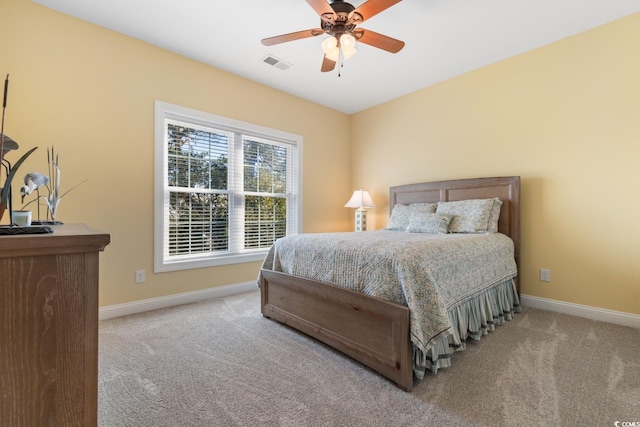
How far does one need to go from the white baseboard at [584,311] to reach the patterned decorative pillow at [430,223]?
1.10 metres

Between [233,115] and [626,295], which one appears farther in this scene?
[233,115]

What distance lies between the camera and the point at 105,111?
2598mm

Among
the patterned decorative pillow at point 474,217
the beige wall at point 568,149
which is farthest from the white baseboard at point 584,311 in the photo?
the patterned decorative pillow at point 474,217

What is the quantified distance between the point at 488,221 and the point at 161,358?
3065mm

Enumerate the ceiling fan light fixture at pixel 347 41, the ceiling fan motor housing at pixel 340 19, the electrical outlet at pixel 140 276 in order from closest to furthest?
1. the ceiling fan motor housing at pixel 340 19
2. the ceiling fan light fixture at pixel 347 41
3. the electrical outlet at pixel 140 276

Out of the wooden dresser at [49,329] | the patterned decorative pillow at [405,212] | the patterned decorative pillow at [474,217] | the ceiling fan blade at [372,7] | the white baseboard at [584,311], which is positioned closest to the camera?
the wooden dresser at [49,329]

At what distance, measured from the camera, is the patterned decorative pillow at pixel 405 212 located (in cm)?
340

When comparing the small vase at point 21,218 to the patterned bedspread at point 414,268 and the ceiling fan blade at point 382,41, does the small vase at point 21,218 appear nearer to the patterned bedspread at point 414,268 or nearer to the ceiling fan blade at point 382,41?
the patterned bedspread at point 414,268

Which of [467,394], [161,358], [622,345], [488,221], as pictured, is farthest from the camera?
A: [488,221]

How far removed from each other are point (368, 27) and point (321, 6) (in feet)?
3.00

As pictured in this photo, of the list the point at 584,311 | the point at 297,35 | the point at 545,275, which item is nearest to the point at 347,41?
the point at 297,35

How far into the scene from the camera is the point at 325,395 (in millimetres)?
1546

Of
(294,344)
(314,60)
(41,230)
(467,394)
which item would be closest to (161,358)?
(294,344)

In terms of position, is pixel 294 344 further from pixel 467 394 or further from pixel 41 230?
pixel 41 230
